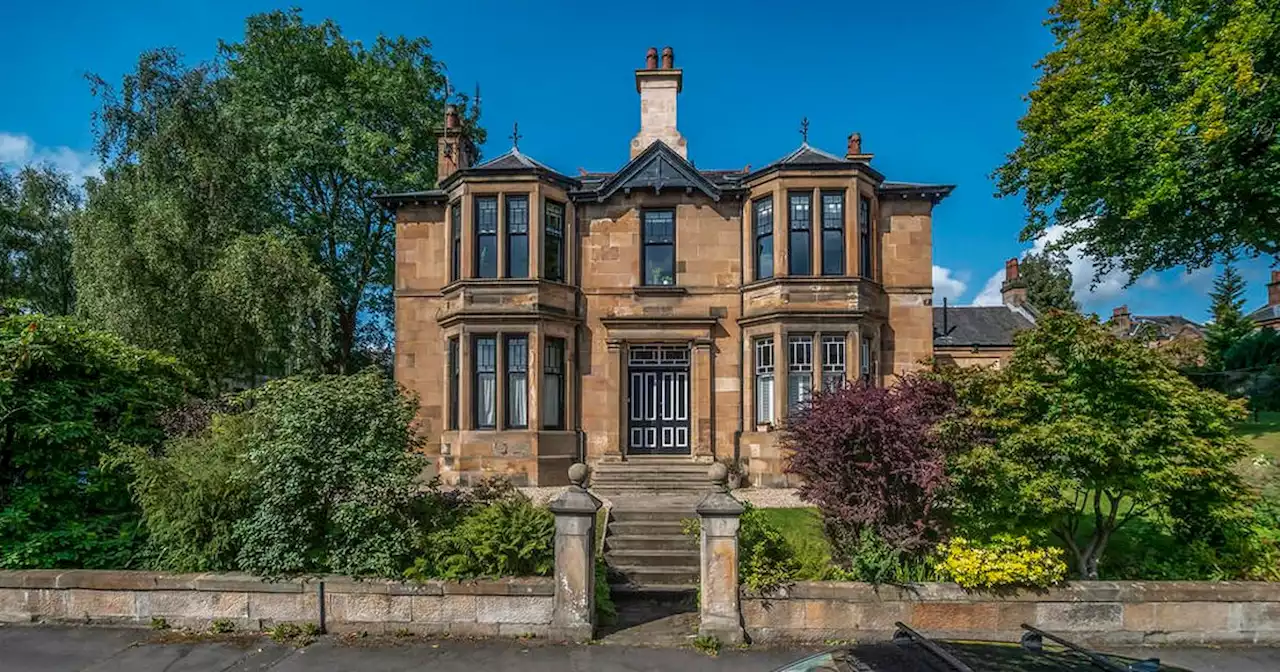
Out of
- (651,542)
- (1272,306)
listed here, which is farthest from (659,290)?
(1272,306)

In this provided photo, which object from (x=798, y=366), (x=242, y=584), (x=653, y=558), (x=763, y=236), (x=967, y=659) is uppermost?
(x=763, y=236)

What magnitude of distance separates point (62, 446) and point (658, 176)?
13.1m

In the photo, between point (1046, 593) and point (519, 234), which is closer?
point (1046, 593)

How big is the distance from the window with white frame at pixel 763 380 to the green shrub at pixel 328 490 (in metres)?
10.1

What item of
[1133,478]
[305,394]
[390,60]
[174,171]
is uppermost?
[390,60]

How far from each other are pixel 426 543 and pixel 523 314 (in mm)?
8446

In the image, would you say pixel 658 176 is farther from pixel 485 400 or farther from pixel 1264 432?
pixel 1264 432

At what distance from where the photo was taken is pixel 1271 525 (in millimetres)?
8430

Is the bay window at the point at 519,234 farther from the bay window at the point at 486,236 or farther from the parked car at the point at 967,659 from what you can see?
the parked car at the point at 967,659

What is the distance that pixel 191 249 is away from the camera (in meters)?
19.1

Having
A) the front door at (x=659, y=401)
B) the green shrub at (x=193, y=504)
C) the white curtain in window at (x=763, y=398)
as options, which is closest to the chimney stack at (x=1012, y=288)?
the white curtain in window at (x=763, y=398)

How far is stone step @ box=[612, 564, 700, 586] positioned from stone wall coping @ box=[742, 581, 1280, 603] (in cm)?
211

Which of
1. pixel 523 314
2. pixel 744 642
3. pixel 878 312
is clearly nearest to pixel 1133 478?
pixel 744 642

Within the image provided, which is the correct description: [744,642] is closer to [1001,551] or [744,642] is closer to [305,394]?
[1001,551]
